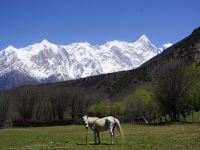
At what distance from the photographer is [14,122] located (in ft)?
492

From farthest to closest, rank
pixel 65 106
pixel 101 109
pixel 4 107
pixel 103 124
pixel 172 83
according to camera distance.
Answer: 1. pixel 101 109
2. pixel 65 106
3. pixel 4 107
4. pixel 172 83
5. pixel 103 124

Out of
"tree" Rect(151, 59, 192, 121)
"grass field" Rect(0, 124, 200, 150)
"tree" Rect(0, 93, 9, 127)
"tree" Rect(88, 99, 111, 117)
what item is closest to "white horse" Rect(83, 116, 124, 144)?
"grass field" Rect(0, 124, 200, 150)

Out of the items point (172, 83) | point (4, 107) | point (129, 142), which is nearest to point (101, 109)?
point (4, 107)

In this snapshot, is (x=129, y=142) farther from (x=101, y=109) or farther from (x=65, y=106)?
(x=101, y=109)

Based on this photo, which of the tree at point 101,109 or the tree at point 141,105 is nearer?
the tree at point 141,105

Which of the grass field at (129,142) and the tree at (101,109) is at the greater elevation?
the tree at (101,109)

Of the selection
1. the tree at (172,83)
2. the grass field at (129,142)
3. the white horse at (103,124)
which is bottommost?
the grass field at (129,142)

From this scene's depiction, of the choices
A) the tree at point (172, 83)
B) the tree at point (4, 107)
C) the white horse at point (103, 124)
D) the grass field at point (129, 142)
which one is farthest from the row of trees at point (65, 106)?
the white horse at point (103, 124)

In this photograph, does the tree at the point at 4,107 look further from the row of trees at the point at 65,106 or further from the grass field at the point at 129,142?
the grass field at the point at 129,142

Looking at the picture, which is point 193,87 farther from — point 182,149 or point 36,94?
point 36,94

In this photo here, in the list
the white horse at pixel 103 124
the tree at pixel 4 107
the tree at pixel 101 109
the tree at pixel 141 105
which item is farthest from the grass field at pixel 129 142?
the tree at pixel 101 109

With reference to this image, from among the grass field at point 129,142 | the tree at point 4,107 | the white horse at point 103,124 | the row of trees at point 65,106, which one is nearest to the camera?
the grass field at point 129,142

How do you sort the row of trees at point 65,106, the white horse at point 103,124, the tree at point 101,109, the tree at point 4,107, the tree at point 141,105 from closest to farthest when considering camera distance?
the white horse at point 103,124, the tree at point 141,105, the row of trees at point 65,106, the tree at point 4,107, the tree at point 101,109

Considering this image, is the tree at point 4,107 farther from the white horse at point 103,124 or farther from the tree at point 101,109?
the white horse at point 103,124
